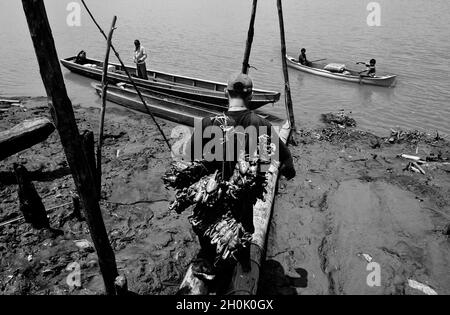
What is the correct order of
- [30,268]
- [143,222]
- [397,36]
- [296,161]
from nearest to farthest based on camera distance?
[30,268] → [143,222] → [296,161] → [397,36]

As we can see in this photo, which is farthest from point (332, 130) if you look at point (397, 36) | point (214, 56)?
point (397, 36)

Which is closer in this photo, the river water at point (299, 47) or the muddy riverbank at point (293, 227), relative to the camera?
the muddy riverbank at point (293, 227)

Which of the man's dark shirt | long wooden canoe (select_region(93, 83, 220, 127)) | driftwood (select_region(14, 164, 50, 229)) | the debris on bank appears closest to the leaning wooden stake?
the man's dark shirt

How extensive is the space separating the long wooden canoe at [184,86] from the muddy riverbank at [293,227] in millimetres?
2671

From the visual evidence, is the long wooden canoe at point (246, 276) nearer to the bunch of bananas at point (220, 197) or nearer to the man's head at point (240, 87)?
the bunch of bananas at point (220, 197)

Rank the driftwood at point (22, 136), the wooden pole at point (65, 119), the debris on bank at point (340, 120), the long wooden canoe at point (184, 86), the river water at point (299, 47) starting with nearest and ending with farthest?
the wooden pole at point (65, 119) < the driftwood at point (22, 136) < the long wooden canoe at point (184, 86) < the debris on bank at point (340, 120) < the river water at point (299, 47)

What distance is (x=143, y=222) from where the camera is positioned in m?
5.92

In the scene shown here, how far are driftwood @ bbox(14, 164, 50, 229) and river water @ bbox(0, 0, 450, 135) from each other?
28.8 feet

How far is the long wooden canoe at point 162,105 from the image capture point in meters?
10.7

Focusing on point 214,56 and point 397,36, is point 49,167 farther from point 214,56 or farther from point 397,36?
point 397,36

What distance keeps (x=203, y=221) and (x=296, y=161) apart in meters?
5.18

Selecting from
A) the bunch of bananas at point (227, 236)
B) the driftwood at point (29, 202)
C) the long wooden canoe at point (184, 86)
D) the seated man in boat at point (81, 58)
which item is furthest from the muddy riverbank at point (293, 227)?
the seated man in boat at point (81, 58)

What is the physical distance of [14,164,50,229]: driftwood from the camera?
5.26m

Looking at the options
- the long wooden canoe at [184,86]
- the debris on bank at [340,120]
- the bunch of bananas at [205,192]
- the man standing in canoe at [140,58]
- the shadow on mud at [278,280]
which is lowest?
the shadow on mud at [278,280]
